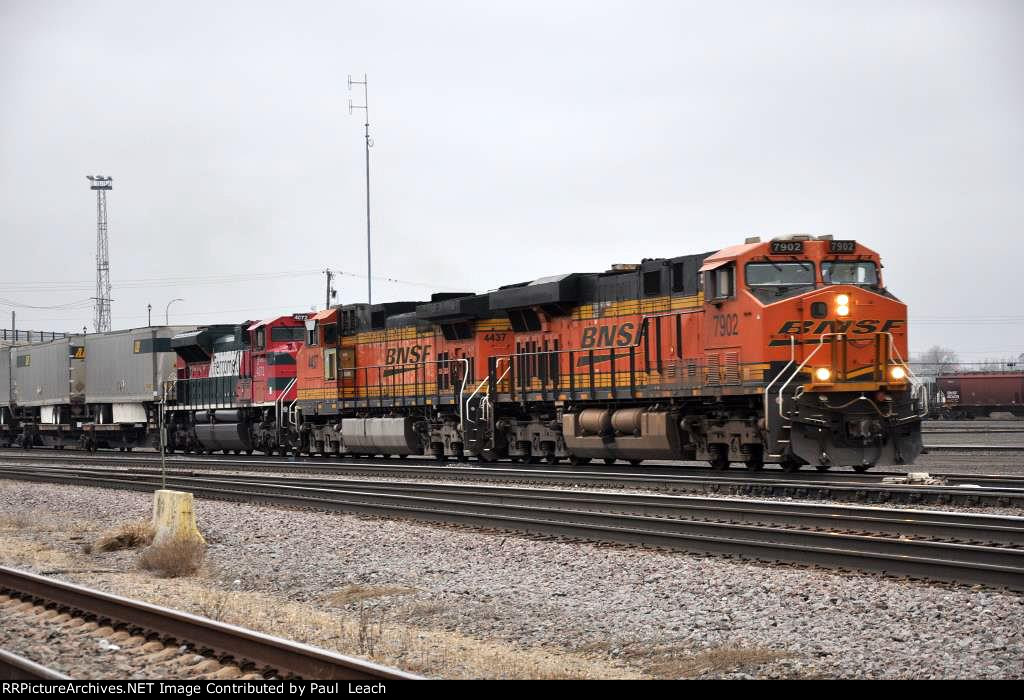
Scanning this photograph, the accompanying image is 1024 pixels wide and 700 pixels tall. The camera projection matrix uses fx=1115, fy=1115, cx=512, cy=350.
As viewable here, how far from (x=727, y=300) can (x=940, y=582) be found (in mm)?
8945

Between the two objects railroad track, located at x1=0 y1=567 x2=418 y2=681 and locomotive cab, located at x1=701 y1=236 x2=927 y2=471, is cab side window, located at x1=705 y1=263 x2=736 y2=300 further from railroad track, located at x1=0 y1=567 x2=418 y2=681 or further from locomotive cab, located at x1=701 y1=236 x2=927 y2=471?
railroad track, located at x1=0 y1=567 x2=418 y2=681

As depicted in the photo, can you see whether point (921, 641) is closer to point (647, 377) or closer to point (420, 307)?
point (647, 377)

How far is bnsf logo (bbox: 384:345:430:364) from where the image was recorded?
84.6ft

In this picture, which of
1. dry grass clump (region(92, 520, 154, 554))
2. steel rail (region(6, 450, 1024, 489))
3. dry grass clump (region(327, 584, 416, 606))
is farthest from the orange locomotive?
dry grass clump (region(92, 520, 154, 554))

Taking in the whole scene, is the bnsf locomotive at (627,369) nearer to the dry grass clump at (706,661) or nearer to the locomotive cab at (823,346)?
the locomotive cab at (823,346)

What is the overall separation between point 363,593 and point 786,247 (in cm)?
982

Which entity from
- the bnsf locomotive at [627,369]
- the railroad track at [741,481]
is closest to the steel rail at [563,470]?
the railroad track at [741,481]

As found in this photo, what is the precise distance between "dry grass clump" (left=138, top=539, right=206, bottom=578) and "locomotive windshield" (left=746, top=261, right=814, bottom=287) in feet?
30.2

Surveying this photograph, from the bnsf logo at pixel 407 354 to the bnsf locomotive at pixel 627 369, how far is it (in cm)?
5

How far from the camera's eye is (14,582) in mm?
9922

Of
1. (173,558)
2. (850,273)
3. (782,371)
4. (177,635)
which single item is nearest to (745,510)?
(782,371)

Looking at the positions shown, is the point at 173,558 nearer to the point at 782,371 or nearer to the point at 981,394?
the point at 782,371

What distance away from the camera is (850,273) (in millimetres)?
17109

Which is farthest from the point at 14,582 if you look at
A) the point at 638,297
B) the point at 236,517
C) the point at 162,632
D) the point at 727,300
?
the point at 638,297
